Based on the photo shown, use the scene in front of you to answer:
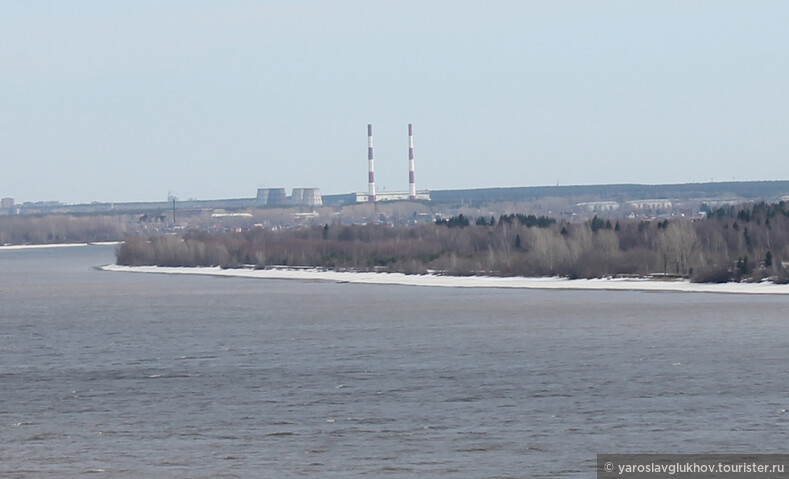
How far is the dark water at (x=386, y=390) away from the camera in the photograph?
17047 millimetres

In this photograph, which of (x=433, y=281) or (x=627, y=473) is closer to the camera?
(x=627, y=473)

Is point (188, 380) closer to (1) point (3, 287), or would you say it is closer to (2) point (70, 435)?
(2) point (70, 435)

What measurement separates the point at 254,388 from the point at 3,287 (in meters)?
49.5

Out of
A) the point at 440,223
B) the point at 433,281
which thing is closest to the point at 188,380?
the point at 433,281

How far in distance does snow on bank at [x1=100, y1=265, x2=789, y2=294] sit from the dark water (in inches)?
418

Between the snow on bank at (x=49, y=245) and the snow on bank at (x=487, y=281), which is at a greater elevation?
the snow on bank at (x=487, y=281)

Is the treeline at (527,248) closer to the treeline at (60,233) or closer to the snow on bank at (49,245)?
the snow on bank at (49,245)

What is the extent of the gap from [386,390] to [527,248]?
5364 cm

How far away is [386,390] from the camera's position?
930 inches

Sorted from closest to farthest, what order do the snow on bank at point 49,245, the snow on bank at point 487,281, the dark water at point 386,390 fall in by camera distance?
the dark water at point 386,390 → the snow on bank at point 487,281 → the snow on bank at point 49,245

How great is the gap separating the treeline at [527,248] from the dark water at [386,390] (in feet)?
60.3

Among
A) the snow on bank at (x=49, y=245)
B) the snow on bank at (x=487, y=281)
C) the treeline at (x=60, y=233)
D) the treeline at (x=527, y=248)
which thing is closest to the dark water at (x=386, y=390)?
the snow on bank at (x=487, y=281)

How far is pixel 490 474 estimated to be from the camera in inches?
616

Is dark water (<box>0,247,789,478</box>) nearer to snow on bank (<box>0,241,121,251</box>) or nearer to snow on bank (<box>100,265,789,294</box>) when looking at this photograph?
snow on bank (<box>100,265,789,294</box>)
